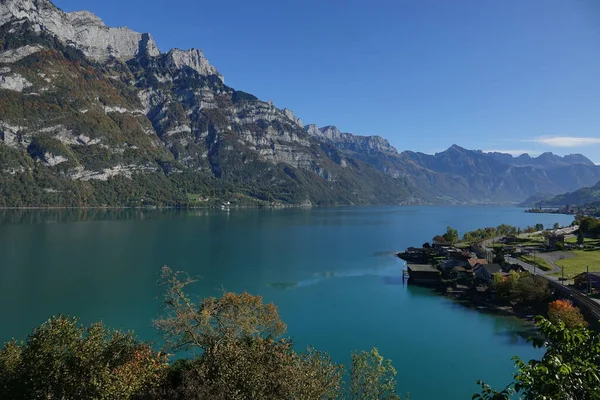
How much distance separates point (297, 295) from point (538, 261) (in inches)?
1827

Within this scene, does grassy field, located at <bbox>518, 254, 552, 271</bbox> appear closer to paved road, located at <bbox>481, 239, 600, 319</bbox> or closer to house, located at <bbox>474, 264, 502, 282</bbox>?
paved road, located at <bbox>481, 239, 600, 319</bbox>

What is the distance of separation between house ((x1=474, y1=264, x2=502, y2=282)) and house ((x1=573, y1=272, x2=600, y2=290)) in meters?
12.0

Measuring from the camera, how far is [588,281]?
178 ft

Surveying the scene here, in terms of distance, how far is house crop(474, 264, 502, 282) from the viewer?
6599 centimetres

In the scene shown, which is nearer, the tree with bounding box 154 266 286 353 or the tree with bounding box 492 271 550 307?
the tree with bounding box 154 266 286 353

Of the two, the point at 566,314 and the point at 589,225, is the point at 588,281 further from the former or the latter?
the point at 589,225

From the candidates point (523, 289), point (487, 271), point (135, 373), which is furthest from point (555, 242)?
point (135, 373)

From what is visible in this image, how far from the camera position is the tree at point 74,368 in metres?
15.6

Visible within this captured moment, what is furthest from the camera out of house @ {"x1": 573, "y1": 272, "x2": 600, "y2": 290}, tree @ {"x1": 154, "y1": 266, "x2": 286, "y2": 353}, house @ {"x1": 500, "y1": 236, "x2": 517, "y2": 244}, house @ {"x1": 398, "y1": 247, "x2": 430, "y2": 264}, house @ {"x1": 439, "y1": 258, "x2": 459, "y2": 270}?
house @ {"x1": 500, "y1": 236, "x2": 517, "y2": 244}

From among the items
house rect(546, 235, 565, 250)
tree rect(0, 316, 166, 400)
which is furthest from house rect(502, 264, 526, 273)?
tree rect(0, 316, 166, 400)

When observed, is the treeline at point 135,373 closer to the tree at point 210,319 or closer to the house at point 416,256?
the tree at point 210,319

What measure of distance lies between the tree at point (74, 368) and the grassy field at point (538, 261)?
70.9m

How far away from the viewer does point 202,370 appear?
1584 cm

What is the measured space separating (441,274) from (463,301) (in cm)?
1632
